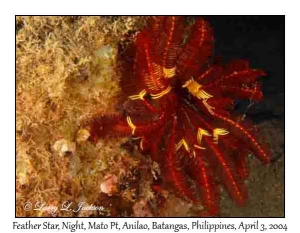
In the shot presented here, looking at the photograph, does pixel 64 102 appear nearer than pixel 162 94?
No

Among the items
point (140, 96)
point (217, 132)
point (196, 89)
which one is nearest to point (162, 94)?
point (140, 96)

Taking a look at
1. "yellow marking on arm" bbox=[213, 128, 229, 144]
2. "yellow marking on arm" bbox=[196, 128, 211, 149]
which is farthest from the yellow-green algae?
"yellow marking on arm" bbox=[213, 128, 229, 144]

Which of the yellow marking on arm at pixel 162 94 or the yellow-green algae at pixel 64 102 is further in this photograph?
the yellow-green algae at pixel 64 102

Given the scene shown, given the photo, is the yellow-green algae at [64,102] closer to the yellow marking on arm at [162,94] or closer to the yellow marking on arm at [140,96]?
the yellow marking on arm at [140,96]

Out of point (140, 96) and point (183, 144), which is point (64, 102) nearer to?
point (140, 96)

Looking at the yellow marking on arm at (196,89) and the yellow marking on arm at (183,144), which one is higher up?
the yellow marking on arm at (196,89)

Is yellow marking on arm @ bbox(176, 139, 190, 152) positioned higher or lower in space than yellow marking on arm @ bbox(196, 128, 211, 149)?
lower
